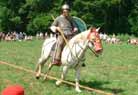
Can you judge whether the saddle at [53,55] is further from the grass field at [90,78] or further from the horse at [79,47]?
the grass field at [90,78]

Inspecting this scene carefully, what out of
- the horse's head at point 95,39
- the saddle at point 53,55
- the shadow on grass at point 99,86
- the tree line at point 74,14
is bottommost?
the shadow on grass at point 99,86

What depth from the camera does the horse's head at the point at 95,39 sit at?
13453 mm

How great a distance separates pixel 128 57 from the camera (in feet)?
94.6

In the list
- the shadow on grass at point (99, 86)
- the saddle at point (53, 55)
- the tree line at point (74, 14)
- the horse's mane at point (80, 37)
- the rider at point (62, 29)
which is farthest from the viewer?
the tree line at point (74, 14)

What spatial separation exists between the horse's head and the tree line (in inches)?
2001

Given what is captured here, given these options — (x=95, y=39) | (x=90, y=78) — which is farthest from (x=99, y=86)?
(x=95, y=39)

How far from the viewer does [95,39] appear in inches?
533

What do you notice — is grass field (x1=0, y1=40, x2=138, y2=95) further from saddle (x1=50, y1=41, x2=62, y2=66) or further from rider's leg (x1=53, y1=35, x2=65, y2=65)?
rider's leg (x1=53, y1=35, x2=65, y2=65)

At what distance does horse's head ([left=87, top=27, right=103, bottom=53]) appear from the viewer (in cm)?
1345

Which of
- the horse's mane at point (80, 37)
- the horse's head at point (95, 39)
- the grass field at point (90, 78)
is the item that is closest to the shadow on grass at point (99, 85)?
the grass field at point (90, 78)

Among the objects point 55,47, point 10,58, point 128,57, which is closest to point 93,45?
point 55,47

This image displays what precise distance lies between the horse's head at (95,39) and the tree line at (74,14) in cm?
5083

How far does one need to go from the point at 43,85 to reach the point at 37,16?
5217 centimetres

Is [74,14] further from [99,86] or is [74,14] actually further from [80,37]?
[80,37]
